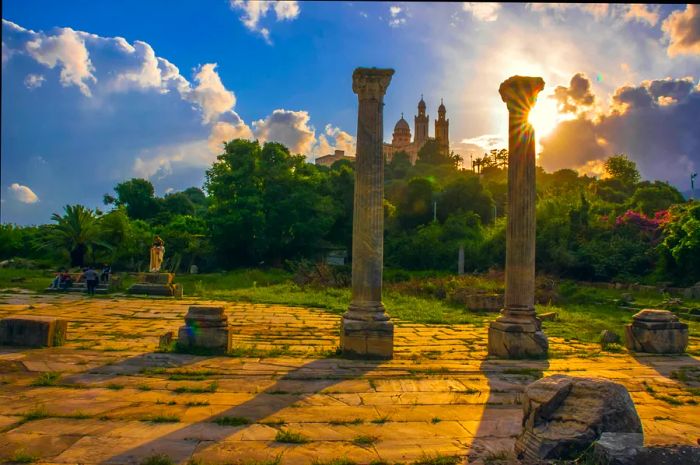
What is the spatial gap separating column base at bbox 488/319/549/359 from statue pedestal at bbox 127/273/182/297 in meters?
13.6

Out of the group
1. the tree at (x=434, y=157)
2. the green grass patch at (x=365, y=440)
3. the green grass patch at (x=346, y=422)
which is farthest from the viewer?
the tree at (x=434, y=157)

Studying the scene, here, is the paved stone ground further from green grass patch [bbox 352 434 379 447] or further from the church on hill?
the church on hill

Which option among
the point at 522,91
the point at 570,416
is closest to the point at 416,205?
the point at 522,91

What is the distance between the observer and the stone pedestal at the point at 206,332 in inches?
327

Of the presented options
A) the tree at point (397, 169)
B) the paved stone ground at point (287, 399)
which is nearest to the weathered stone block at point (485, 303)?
the paved stone ground at point (287, 399)

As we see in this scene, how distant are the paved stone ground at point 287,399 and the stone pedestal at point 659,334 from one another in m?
0.38

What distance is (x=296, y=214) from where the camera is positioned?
3378cm

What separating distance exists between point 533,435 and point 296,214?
30222 millimetres

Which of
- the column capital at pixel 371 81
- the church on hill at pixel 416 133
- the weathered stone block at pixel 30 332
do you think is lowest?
the weathered stone block at pixel 30 332

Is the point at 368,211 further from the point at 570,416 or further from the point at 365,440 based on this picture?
the point at 570,416

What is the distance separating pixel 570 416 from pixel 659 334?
6.87 metres

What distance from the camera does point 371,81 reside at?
30.7 ft

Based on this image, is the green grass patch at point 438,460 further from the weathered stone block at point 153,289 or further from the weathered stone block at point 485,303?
the weathered stone block at point 153,289

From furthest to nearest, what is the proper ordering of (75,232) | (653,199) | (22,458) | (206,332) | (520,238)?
(653,199) < (75,232) < (520,238) < (206,332) < (22,458)
